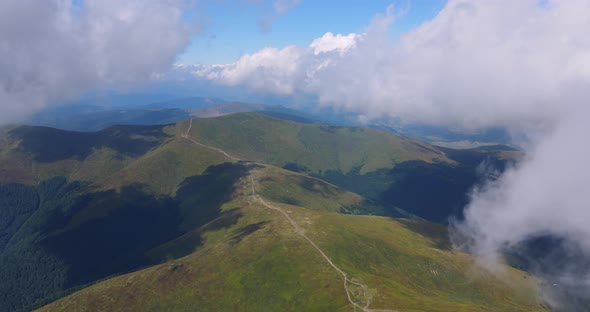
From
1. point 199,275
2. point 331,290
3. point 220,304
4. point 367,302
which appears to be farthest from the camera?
point 199,275

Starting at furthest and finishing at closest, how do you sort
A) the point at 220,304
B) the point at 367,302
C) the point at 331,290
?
the point at 220,304 → the point at 331,290 → the point at 367,302

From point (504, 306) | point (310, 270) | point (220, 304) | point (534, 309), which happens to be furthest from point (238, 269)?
point (534, 309)

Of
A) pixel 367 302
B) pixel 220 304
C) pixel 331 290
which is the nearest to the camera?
pixel 367 302

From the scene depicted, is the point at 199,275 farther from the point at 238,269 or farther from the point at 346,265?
the point at 346,265

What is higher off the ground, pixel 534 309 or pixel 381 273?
pixel 381 273

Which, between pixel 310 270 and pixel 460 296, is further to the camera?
pixel 460 296

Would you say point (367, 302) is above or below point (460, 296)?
above

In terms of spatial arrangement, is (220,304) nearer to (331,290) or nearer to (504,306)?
(331,290)

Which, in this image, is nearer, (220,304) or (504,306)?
(220,304)

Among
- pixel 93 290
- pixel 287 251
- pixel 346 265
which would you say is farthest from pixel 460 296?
pixel 93 290
